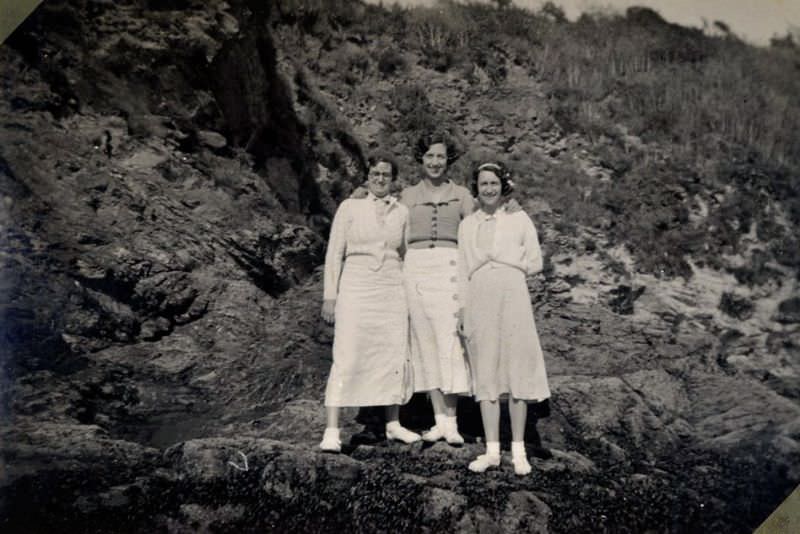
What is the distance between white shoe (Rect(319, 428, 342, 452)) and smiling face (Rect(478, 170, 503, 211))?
Result: 1833 mm

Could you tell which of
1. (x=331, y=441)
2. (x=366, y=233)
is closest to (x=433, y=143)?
(x=366, y=233)

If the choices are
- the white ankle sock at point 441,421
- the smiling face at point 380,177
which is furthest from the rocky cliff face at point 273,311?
the smiling face at point 380,177

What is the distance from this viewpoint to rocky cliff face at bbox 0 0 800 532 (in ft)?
17.0

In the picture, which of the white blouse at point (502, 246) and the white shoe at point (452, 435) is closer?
the white blouse at point (502, 246)

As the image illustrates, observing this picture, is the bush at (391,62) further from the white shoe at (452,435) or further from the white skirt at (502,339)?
the white shoe at (452,435)

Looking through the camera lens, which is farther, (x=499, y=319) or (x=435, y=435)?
(x=435, y=435)

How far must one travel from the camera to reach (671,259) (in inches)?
268

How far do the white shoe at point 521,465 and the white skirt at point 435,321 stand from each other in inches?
23.7

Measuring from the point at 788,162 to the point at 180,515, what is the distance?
575 cm

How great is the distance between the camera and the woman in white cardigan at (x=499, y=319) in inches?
202

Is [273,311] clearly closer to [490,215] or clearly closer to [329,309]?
[329,309]

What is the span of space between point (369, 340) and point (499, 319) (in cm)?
89

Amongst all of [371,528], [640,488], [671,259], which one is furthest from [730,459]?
[371,528]

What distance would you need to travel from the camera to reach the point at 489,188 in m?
5.33
